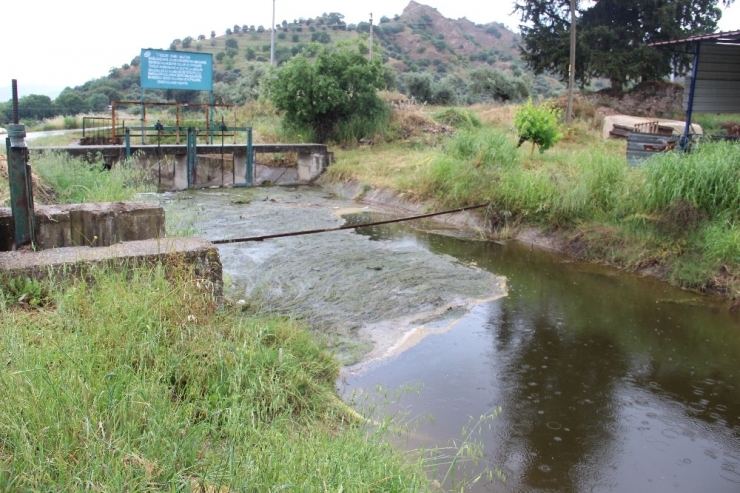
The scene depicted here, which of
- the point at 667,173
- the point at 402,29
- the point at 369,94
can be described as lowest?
the point at 667,173

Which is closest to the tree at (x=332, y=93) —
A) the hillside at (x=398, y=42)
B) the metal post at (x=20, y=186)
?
the metal post at (x=20, y=186)

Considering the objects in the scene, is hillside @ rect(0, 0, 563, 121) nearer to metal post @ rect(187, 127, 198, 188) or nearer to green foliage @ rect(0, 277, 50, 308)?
metal post @ rect(187, 127, 198, 188)

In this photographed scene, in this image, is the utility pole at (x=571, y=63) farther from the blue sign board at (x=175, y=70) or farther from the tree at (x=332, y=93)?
the blue sign board at (x=175, y=70)

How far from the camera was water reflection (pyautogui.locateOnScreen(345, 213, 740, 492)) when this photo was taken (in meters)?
5.22

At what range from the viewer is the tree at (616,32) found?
88.8 feet

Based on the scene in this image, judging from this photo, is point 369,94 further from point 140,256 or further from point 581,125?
point 140,256

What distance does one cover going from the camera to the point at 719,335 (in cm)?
845

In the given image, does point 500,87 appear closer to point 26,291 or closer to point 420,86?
point 420,86

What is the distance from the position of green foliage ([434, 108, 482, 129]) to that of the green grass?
64.0 ft

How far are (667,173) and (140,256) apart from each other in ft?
29.3

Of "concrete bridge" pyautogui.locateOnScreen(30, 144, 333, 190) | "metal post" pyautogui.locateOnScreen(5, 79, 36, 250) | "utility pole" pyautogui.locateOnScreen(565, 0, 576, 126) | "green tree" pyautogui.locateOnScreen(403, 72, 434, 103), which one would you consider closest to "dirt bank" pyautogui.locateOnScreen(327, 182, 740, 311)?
"concrete bridge" pyautogui.locateOnScreen(30, 144, 333, 190)

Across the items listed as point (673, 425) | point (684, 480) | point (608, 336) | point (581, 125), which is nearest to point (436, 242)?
point (608, 336)

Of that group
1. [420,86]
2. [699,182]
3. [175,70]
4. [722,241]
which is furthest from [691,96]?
[420,86]

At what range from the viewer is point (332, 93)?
21719 millimetres
